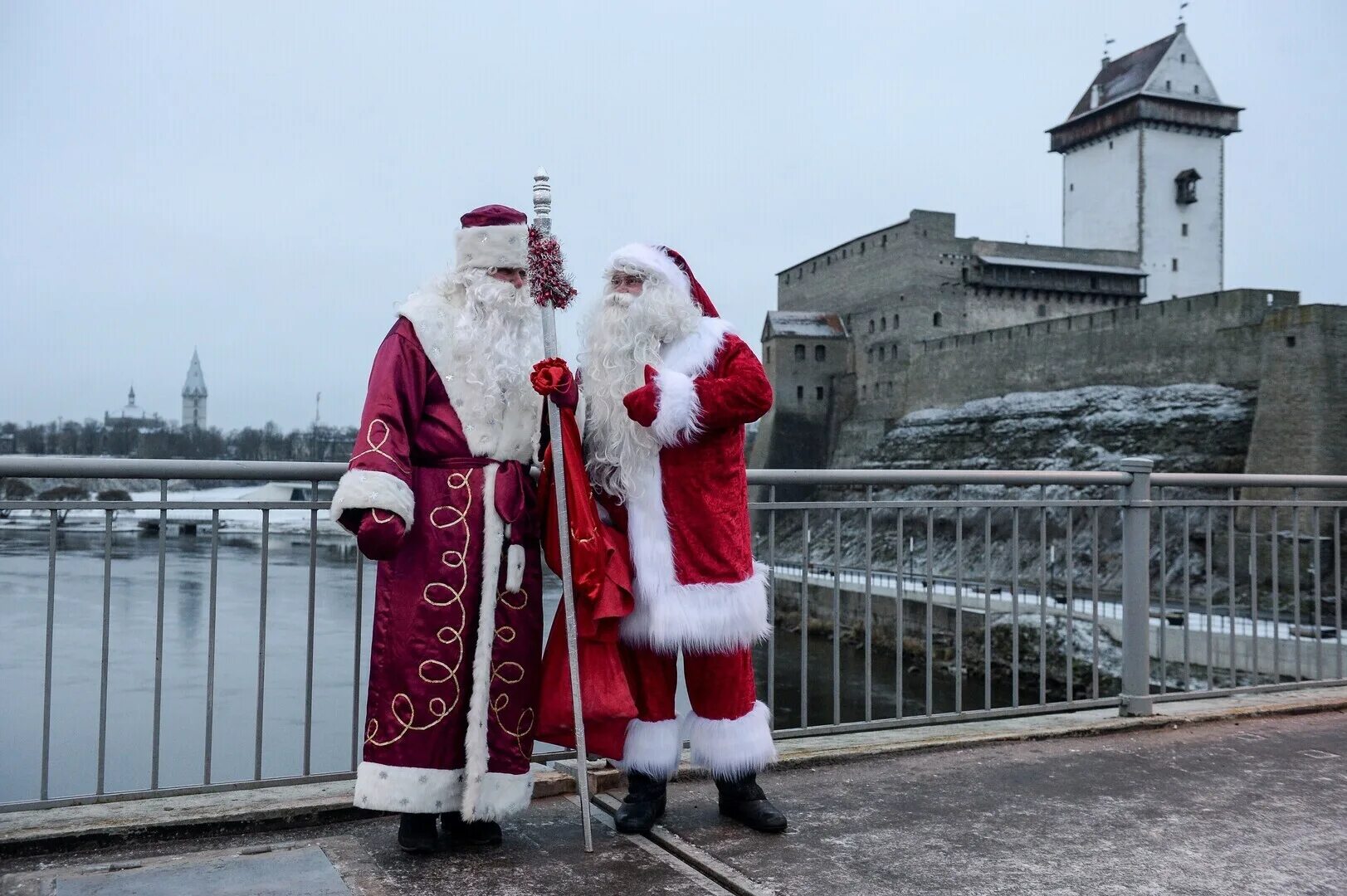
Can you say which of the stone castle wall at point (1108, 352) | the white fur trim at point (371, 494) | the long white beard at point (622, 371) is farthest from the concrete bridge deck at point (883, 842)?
the stone castle wall at point (1108, 352)

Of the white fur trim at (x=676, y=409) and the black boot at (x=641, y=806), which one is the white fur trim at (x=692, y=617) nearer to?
the white fur trim at (x=676, y=409)

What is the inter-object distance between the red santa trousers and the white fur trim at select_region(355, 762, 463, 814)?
1.60 ft

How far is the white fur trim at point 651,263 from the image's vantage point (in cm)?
272

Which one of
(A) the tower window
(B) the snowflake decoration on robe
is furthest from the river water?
(A) the tower window

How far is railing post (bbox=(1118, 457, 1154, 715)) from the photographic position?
3.91 m

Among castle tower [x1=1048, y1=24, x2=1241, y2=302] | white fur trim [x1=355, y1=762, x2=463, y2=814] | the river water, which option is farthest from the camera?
castle tower [x1=1048, y1=24, x2=1241, y2=302]

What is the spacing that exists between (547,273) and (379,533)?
71 centimetres

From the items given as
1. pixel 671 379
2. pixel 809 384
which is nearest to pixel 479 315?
pixel 671 379

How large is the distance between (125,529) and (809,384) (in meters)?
42.8

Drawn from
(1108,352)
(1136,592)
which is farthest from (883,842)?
(1108,352)

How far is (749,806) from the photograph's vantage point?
105 inches

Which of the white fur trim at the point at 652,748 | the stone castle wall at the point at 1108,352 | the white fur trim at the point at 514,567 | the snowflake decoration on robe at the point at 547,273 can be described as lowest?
the white fur trim at the point at 652,748

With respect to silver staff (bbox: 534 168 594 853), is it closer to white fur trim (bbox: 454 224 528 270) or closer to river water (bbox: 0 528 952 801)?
white fur trim (bbox: 454 224 528 270)

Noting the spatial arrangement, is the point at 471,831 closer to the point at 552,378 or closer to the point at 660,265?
the point at 552,378
